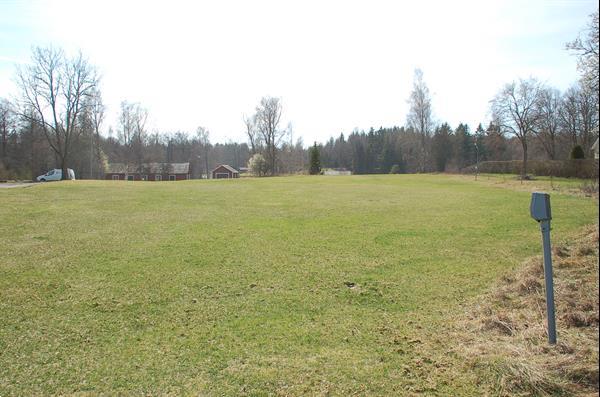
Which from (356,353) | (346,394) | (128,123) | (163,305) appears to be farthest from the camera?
(128,123)

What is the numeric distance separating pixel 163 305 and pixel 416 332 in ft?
11.6

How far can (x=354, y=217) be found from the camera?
45.4ft

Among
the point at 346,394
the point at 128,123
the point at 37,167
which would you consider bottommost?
the point at 346,394

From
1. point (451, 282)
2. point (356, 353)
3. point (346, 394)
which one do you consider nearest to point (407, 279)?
point (451, 282)

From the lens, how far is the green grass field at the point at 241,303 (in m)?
3.58

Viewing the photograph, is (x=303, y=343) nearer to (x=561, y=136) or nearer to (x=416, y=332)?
(x=416, y=332)

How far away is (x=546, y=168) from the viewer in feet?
144

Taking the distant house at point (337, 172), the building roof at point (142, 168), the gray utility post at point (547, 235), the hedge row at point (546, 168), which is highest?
the building roof at point (142, 168)

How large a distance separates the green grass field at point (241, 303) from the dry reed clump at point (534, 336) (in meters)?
0.26

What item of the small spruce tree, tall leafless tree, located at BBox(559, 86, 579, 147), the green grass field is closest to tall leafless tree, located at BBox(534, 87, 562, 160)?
tall leafless tree, located at BBox(559, 86, 579, 147)

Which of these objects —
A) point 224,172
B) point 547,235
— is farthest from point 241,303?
point 224,172

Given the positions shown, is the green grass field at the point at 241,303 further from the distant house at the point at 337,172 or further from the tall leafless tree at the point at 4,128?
the distant house at the point at 337,172

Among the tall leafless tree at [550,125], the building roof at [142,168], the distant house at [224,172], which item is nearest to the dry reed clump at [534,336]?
the tall leafless tree at [550,125]

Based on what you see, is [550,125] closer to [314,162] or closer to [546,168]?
[546,168]
